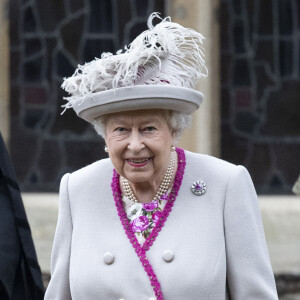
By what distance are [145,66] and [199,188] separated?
0.48 metres

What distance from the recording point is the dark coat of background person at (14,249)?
516 cm

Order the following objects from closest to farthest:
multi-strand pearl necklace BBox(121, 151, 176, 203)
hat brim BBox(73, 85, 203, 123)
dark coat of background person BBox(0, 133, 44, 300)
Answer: hat brim BBox(73, 85, 203, 123)
multi-strand pearl necklace BBox(121, 151, 176, 203)
dark coat of background person BBox(0, 133, 44, 300)

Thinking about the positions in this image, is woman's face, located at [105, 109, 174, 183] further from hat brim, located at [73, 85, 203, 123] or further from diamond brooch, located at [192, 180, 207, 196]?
diamond brooch, located at [192, 180, 207, 196]

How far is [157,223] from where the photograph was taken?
13.6 ft

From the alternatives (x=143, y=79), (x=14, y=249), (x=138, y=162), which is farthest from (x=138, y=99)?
(x=14, y=249)

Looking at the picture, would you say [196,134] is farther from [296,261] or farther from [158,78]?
[158,78]

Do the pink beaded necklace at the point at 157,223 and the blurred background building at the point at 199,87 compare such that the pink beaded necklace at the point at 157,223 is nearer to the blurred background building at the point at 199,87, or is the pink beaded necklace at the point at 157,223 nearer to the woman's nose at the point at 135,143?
the woman's nose at the point at 135,143

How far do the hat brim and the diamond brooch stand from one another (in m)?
0.29

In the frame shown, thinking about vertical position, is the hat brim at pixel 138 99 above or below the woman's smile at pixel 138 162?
above

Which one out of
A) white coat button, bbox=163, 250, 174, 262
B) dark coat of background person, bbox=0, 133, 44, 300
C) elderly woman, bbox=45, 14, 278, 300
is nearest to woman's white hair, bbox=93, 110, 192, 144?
elderly woman, bbox=45, 14, 278, 300

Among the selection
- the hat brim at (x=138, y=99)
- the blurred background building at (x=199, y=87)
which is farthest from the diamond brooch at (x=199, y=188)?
the blurred background building at (x=199, y=87)

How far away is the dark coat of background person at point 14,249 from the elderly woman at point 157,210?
98 cm

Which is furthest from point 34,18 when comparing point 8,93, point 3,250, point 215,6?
point 3,250

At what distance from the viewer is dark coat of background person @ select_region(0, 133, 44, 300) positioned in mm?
5164
